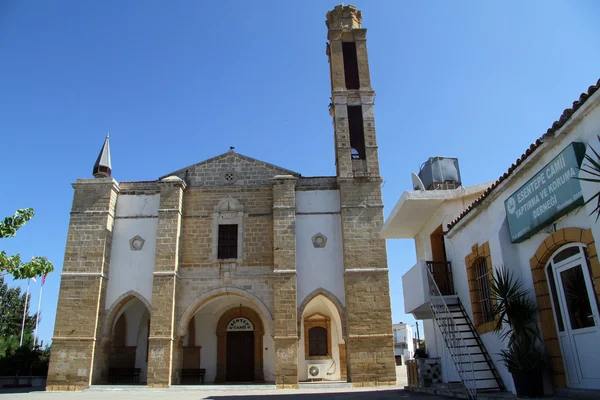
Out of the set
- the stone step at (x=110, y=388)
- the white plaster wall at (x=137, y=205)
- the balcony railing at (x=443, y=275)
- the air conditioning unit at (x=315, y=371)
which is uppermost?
the white plaster wall at (x=137, y=205)

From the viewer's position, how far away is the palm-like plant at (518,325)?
306 inches

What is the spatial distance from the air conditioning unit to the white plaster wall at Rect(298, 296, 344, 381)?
0.13 meters

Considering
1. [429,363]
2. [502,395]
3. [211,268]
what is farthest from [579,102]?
[211,268]

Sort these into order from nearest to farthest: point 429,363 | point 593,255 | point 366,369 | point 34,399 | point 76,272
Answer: point 593,255 → point 429,363 → point 34,399 → point 366,369 → point 76,272

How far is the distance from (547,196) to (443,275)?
5.19 meters

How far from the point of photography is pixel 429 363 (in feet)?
39.3

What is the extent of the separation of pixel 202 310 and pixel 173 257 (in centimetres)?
327

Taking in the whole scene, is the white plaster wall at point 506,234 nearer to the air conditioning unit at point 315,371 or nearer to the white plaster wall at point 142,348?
the air conditioning unit at point 315,371

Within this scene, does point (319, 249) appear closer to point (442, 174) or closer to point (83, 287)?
point (442, 174)

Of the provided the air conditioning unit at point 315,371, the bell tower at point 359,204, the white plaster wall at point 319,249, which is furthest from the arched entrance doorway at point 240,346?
the bell tower at point 359,204

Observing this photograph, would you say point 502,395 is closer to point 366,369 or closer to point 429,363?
point 429,363

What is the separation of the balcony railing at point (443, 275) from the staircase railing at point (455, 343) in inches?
25.0

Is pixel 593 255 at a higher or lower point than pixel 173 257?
lower

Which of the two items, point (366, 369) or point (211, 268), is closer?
point (366, 369)
